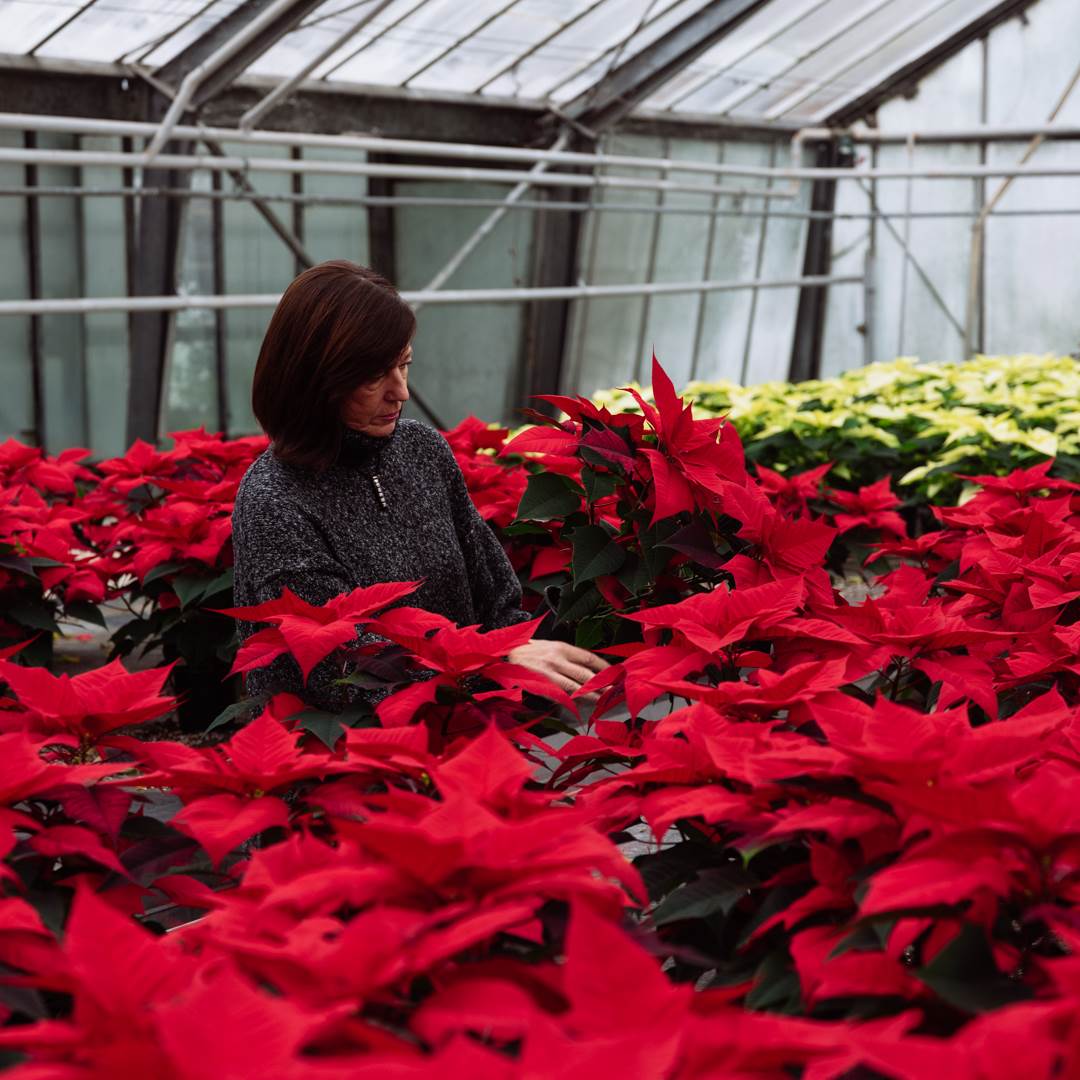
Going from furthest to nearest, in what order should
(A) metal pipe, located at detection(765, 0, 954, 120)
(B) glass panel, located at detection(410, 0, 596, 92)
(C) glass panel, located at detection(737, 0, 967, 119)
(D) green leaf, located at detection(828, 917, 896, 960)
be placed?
(A) metal pipe, located at detection(765, 0, 954, 120)
(C) glass panel, located at detection(737, 0, 967, 119)
(B) glass panel, located at detection(410, 0, 596, 92)
(D) green leaf, located at detection(828, 917, 896, 960)

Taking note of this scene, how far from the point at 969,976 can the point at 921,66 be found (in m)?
12.5

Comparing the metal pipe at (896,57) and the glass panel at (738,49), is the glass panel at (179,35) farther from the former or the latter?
the metal pipe at (896,57)

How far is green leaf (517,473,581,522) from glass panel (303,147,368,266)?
7.27 m

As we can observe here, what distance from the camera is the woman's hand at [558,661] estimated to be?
1.76 meters

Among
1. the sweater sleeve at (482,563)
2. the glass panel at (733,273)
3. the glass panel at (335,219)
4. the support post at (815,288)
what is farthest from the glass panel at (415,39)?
the sweater sleeve at (482,563)

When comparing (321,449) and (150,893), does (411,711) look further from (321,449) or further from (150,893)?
(321,449)

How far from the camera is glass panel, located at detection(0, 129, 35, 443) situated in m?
7.75

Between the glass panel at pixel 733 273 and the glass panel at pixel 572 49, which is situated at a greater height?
the glass panel at pixel 572 49

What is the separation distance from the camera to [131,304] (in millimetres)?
6887

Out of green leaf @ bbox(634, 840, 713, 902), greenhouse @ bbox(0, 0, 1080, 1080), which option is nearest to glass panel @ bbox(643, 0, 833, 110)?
greenhouse @ bbox(0, 0, 1080, 1080)

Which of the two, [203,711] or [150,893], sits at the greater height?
[150,893]

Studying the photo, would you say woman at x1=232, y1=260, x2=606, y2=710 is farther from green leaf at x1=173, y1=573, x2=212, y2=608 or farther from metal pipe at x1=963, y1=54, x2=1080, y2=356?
metal pipe at x1=963, y1=54, x2=1080, y2=356

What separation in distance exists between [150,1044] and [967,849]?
0.53m

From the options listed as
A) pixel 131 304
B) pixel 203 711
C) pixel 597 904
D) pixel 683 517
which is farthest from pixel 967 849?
pixel 131 304
